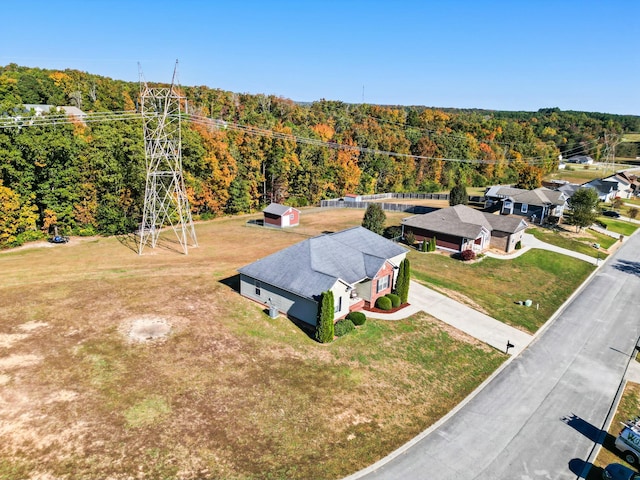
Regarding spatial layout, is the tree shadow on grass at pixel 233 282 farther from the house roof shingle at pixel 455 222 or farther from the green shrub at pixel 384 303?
the house roof shingle at pixel 455 222

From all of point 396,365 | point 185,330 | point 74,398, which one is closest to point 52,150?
point 185,330

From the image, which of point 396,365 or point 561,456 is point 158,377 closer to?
point 396,365

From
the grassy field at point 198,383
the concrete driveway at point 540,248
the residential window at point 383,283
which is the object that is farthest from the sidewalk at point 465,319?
the concrete driveway at point 540,248

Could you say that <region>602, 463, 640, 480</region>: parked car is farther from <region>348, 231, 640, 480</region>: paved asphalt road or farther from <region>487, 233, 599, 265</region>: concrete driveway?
<region>487, 233, 599, 265</region>: concrete driveway

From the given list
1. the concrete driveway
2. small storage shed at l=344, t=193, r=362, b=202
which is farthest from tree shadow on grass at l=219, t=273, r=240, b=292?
small storage shed at l=344, t=193, r=362, b=202

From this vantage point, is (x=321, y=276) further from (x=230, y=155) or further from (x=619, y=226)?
(x=619, y=226)
